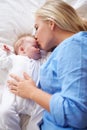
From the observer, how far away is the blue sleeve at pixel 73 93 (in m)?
1.07

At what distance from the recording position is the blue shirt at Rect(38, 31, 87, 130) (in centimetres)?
107

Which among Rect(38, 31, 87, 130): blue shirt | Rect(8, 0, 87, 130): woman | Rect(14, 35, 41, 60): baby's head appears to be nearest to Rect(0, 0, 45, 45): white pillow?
Rect(14, 35, 41, 60): baby's head

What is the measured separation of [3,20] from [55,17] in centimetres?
54

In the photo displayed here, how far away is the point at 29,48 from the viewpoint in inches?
58.0

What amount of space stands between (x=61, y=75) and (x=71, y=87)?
8cm

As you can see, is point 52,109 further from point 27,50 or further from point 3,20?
point 3,20

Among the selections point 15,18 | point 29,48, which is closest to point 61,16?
point 29,48

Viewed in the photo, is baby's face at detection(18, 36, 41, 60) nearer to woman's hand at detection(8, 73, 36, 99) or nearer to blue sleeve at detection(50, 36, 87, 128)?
woman's hand at detection(8, 73, 36, 99)

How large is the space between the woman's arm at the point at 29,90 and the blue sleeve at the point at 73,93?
0.04m

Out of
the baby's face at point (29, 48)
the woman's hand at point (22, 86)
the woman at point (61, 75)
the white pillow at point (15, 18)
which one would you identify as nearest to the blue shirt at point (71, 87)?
the woman at point (61, 75)

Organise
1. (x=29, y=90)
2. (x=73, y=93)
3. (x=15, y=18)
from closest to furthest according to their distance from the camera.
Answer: (x=73, y=93), (x=29, y=90), (x=15, y=18)

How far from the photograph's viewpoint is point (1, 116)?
124cm

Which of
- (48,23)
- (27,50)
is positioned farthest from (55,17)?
(27,50)

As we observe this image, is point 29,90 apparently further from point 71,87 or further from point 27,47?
point 27,47
